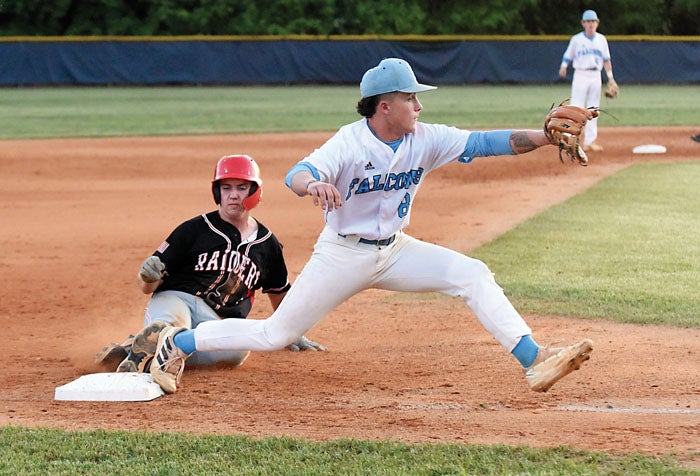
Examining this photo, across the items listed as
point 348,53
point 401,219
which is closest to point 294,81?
point 348,53

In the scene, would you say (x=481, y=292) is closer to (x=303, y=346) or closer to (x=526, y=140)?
(x=526, y=140)

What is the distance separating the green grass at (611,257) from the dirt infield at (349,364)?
369 mm

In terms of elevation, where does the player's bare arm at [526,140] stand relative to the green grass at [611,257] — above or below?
above

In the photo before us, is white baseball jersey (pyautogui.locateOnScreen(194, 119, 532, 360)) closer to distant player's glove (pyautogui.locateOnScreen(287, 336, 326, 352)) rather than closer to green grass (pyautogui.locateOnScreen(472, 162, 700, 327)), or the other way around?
distant player's glove (pyautogui.locateOnScreen(287, 336, 326, 352))

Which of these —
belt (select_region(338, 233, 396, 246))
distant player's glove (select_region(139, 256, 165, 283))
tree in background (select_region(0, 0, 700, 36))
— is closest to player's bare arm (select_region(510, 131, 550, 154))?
belt (select_region(338, 233, 396, 246))

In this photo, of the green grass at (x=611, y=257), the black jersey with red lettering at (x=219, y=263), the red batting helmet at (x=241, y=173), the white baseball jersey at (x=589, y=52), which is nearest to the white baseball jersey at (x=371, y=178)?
the red batting helmet at (x=241, y=173)

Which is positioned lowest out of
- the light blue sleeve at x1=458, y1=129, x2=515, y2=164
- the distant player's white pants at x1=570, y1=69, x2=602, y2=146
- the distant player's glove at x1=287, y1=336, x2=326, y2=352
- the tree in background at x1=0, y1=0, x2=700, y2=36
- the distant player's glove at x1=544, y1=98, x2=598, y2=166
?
the distant player's glove at x1=287, y1=336, x2=326, y2=352

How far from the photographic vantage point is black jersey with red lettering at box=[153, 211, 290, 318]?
5785mm

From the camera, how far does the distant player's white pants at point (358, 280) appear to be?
4816 mm

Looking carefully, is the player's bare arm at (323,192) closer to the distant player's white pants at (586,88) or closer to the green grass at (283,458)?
the green grass at (283,458)

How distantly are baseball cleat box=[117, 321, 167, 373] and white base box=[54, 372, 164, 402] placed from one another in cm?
34

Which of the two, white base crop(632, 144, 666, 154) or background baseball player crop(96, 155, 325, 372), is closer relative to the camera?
background baseball player crop(96, 155, 325, 372)

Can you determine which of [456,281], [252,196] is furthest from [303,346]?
[456,281]

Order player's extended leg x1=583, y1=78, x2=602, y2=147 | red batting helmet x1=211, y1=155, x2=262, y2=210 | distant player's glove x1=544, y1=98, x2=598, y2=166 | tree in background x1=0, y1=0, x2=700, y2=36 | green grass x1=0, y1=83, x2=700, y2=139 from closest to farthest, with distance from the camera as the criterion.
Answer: distant player's glove x1=544, y1=98, x2=598, y2=166 → red batting helmet x1=211, y1=155, x2=262, y2=210 → player's extended leg x1=583, y1=78, x2=602, y2=147 → green grass x1=0, y1=83, x2=700, y2=139 → tree in background x1=0, y1=0, x2=700, y2=36
